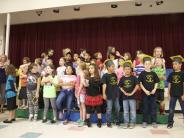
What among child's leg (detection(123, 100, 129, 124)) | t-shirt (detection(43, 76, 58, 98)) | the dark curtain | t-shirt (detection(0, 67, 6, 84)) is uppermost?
the dark curtain

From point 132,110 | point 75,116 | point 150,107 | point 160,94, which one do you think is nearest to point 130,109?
point 132,110

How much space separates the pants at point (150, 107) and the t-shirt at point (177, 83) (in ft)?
1.17

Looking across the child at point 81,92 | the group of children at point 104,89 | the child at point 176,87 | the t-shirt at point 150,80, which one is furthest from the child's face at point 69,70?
the child at point 176,87

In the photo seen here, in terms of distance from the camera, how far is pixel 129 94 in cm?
471

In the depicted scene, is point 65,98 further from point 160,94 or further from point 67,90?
point 160,94

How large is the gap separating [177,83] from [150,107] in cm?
64

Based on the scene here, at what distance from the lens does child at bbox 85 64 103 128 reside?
4.78m

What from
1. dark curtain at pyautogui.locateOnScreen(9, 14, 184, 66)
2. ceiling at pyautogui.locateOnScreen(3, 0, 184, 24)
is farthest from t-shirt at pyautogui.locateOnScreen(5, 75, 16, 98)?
dark curtain at pyautogui.locateOnScreen(9, 14, 184, 66)

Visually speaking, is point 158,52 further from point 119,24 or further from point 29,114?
point 119,24

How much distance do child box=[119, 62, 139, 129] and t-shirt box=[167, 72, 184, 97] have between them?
2.03 ft

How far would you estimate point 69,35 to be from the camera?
384 inches

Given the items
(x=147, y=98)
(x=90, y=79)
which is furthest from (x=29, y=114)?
(x=147, y=98)

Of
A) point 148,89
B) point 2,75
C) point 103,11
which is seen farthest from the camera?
point 103,11

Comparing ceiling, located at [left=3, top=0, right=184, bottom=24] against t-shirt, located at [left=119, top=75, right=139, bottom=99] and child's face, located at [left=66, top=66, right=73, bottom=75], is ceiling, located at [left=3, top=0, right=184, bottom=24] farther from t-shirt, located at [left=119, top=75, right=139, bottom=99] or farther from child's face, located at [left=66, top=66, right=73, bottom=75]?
t-shirt, located at [left=119, top=75, right=139, bottom=99]
